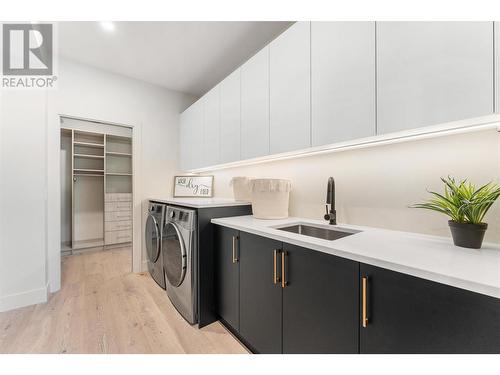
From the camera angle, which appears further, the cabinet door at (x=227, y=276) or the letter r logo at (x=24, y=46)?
the letter r logo at (x=24, y=46)

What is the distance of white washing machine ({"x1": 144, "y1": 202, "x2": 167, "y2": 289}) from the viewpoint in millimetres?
2277

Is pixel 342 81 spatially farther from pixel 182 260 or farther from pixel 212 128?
pixel 182 260

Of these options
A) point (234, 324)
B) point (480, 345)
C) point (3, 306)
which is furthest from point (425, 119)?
point (3, 306)

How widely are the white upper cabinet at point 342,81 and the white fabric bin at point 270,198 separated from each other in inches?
19.4

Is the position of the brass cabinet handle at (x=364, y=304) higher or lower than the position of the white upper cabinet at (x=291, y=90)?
lower

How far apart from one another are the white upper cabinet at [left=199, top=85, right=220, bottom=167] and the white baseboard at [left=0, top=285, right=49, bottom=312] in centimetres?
199

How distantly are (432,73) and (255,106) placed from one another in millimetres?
1152

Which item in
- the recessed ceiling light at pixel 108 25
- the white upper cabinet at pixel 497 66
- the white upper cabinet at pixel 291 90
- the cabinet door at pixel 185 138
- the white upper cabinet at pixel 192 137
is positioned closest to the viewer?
the white upper cabinet at pixel 497 66

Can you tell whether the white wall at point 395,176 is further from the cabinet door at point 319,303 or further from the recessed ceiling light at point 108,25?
the recessed ceiling light at point 108,25

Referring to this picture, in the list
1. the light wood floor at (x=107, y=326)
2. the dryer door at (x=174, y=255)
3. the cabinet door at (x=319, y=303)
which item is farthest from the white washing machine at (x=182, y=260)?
the cabinet door at (x=319, y=303)

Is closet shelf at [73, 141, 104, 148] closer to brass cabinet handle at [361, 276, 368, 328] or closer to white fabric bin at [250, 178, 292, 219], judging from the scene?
white fabric bin at [250, 178, 292, 219]

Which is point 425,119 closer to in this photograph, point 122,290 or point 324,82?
point 324,82

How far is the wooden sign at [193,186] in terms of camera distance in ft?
9.76
